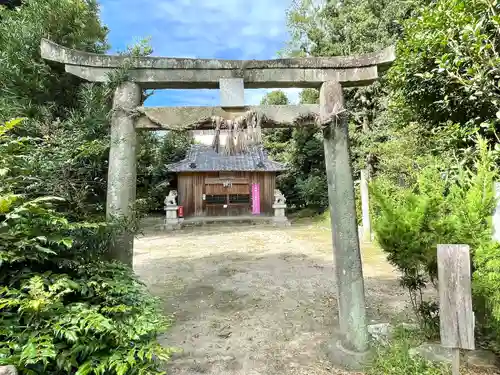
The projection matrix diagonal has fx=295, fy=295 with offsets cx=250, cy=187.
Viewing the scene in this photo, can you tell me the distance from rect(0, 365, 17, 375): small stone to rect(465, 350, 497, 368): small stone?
139 inches

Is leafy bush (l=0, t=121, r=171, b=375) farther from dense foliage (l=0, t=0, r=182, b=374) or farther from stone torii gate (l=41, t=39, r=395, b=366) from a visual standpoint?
stone torii gate (l=41, t=39, r=395, b=366)

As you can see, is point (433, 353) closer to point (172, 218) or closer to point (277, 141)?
point (172, 218)

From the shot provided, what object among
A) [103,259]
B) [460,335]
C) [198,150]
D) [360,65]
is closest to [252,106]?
[360,65]

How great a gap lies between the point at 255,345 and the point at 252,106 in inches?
107

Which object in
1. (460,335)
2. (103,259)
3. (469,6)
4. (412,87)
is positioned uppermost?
(469,6)

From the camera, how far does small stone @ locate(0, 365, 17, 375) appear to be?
148 centimetres

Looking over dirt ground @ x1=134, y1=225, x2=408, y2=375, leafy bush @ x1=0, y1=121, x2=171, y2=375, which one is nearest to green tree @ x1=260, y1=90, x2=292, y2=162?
dirt ground @ x1=134, y1=225, x2=408, y2=375

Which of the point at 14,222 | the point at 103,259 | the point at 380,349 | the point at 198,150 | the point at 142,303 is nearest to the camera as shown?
the point at 14,222

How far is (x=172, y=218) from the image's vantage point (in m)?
13.4

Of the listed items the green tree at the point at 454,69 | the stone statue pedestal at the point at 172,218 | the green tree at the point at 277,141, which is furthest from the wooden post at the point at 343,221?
the green tree at the point at 277,141

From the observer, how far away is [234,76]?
3066 millimetres

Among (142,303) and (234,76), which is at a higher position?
(234,76)

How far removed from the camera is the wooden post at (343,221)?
2996 millimetres

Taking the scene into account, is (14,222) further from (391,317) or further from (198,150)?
(198,150)
